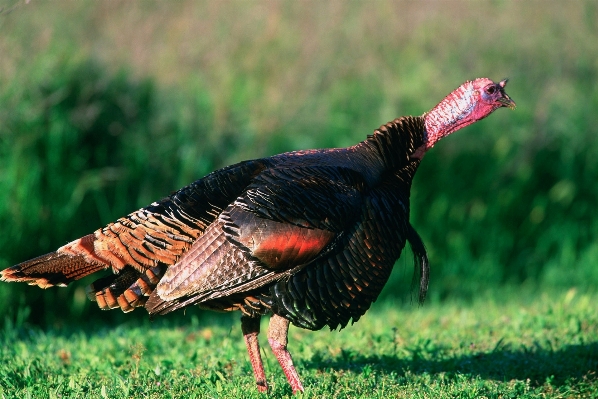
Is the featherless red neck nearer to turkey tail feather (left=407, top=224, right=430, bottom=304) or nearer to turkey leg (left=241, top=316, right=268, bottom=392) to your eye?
turkey tail feather (left=407, top=224, right=430, bottom=304)

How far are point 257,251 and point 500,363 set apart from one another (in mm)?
1923

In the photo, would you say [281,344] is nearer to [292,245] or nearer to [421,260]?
[292,245]

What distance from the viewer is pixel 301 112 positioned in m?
9.25

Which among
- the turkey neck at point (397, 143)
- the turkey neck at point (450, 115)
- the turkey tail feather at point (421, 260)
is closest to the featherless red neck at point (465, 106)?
the turkey neck at point (450, 115)

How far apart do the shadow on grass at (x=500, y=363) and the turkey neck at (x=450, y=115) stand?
133 cm

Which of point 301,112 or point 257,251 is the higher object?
point 301,112

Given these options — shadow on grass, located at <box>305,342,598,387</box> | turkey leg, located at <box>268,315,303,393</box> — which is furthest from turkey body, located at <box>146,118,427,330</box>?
shadow on grass, located at <box>305,342,598,387</box>

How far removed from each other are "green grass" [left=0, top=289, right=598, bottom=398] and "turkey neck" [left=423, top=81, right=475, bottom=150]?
1307 mm

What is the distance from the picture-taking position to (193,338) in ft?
20.4

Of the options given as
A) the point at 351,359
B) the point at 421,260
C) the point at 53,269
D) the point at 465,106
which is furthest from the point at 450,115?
the point at 53,269

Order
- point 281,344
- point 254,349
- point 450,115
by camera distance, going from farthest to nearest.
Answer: point 450,115
point 254,349
point 281,344

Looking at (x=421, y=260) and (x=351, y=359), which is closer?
(x=421, y=260)

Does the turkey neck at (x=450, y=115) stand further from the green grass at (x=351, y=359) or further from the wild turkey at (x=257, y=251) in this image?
the green grass at (x=351, y=359)

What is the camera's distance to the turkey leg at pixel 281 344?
14.6ft
